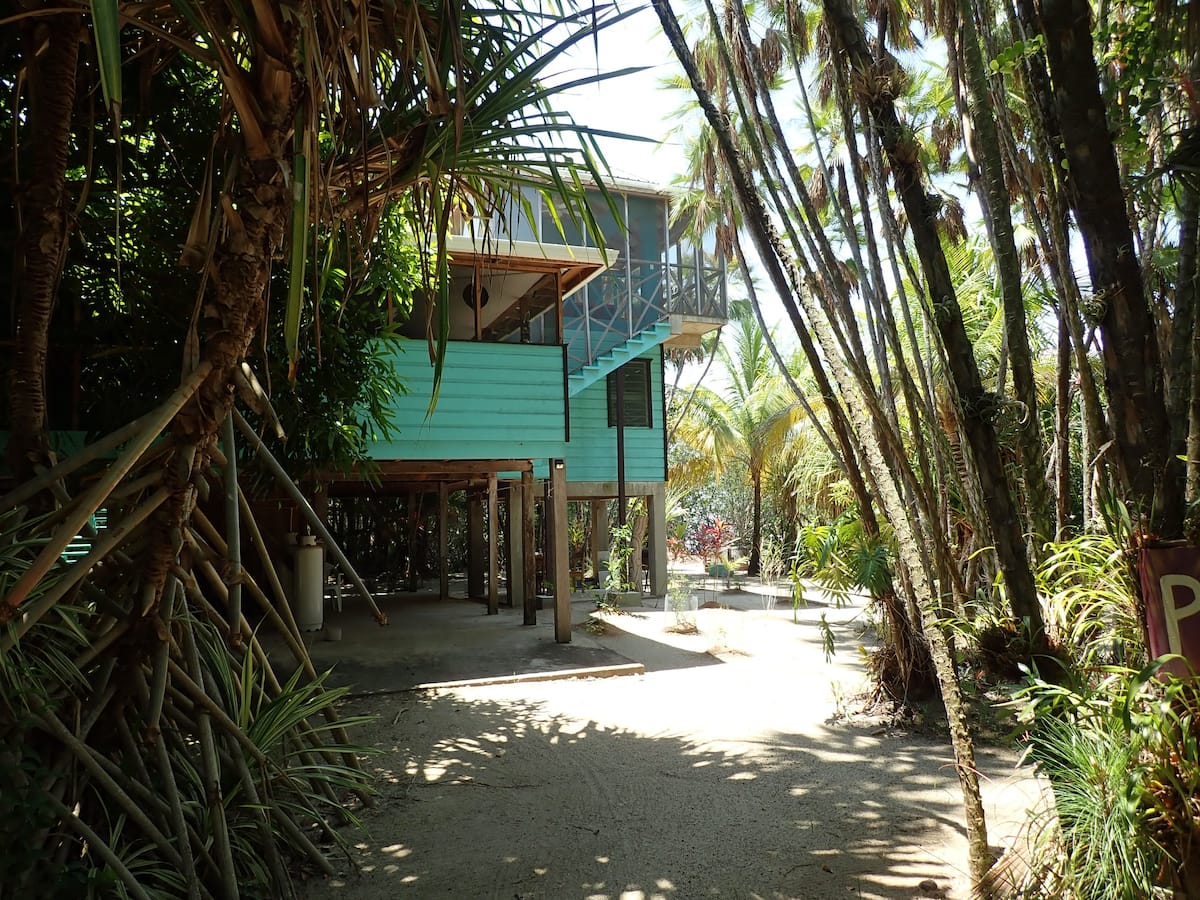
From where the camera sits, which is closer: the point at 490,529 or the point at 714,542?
the point at 490,529

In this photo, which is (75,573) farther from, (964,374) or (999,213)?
(999,213)

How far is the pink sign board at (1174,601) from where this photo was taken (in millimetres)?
2314

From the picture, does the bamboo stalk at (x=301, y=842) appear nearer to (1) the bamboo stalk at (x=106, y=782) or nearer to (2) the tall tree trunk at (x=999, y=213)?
(1) the bamboo stalk at (x=106, y=782)

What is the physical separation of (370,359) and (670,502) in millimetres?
16499

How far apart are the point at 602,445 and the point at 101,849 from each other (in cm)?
1192

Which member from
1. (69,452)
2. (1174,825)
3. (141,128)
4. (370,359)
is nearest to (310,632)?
(69,452)

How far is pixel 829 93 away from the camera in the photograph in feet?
31.9

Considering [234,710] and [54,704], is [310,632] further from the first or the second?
[54,704]

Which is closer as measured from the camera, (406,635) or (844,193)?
(844,193)

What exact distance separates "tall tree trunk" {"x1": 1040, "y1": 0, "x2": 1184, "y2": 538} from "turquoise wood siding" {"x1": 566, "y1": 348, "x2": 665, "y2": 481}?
11.4 meters

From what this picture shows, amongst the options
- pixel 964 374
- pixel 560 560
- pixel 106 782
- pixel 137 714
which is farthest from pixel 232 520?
pixel 560 560

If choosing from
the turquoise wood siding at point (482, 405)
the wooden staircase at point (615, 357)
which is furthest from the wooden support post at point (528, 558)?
the wooden staircase at point (615, 357)

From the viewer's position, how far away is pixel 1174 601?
2359mm

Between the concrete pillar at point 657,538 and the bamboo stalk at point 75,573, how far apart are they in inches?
479
